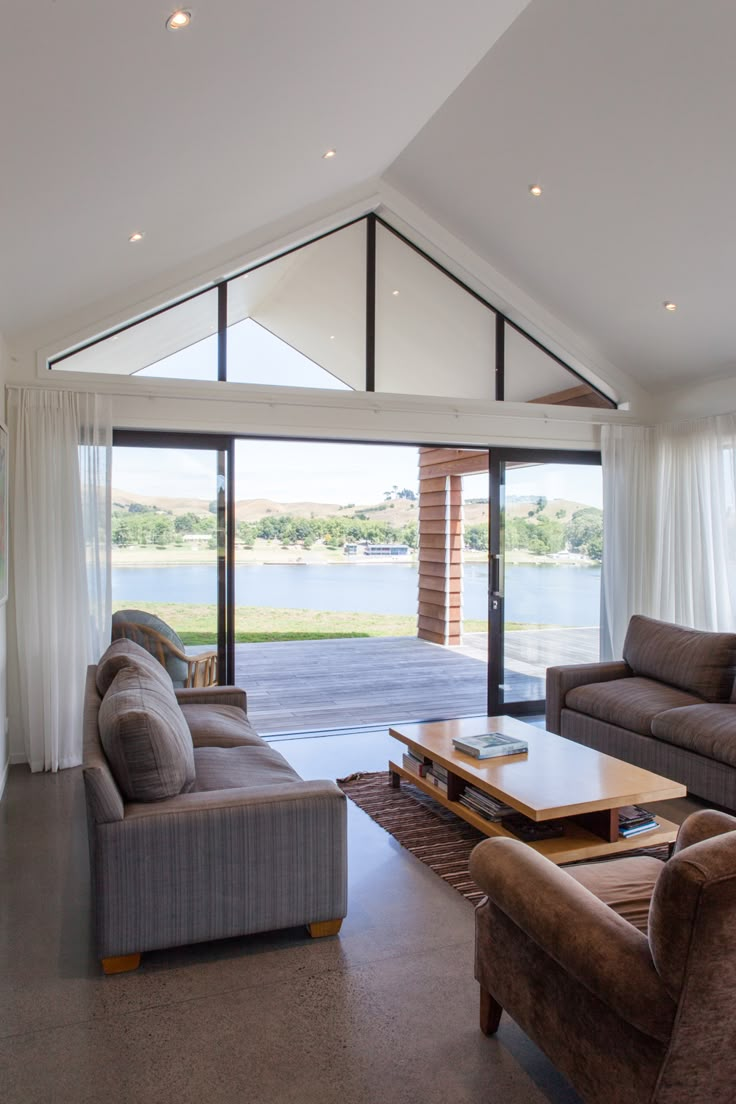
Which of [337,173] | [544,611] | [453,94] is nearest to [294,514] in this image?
[544,611]

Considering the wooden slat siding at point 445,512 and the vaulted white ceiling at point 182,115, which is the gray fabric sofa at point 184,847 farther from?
the wooden slat siding at point 445,512

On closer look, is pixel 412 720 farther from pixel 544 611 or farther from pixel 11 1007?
pixel 11 1007

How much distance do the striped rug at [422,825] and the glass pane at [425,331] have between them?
8.86 feet

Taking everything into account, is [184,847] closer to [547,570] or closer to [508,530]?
[508,530]

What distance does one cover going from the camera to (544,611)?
19.5 feet

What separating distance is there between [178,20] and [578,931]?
8.85 feet

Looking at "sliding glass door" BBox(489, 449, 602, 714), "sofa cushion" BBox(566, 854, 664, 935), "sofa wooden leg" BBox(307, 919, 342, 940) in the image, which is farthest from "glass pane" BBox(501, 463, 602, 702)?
"sofa cushion" BBox(566, 854, 664, 935)

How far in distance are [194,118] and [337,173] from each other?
1784mm

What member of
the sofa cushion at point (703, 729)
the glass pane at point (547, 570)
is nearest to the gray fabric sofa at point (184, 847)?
the sofa cushion at point (703, 729)

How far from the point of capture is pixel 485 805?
332 centimetres

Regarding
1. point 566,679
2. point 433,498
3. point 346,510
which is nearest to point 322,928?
point 566,679

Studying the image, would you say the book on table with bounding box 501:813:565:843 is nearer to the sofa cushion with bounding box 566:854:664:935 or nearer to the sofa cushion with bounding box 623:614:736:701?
the sofa cushion with bounding box 566:854:664:935

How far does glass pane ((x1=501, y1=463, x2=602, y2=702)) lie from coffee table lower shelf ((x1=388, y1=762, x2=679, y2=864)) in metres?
2.54

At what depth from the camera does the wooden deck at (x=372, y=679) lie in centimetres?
583
